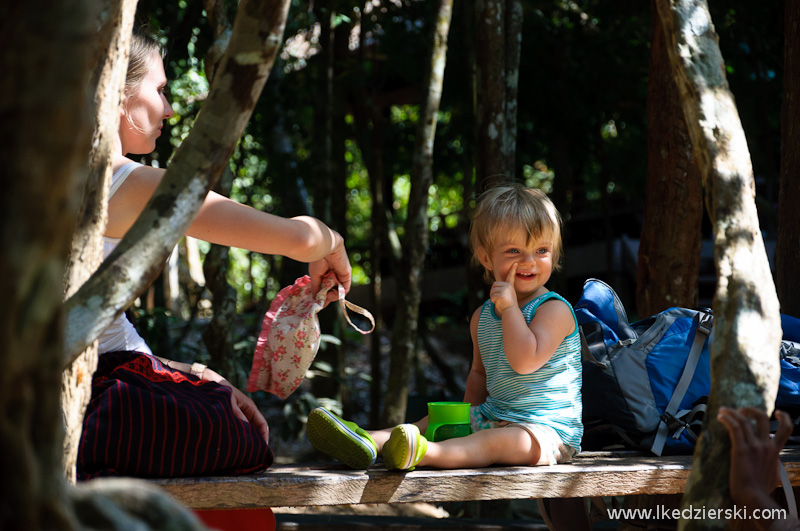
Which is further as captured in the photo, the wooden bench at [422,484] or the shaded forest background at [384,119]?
the shaded forest background at [384,119]

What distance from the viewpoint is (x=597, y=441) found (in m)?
3.06

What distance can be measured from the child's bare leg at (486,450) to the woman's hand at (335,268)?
23.2 inches

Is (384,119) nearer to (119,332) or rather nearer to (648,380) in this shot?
(648,380)

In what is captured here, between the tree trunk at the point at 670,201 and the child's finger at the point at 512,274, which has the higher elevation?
the tree trunk at the point at 670,201

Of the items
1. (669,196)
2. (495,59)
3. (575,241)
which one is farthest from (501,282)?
(575,241)

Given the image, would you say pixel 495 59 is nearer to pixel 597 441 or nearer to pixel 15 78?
pixel 597 441

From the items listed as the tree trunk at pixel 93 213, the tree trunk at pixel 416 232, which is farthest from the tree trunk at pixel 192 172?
the tree trunk at pixel 416 232

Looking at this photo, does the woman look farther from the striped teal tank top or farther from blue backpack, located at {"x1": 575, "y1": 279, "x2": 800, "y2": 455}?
blue backpack, located at {"x1": 575, "y1": 279, "x2": 800, "y2": 455}

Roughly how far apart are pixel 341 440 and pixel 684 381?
131 cm

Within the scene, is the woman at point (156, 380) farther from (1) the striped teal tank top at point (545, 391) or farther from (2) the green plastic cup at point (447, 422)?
(1) the striped teal tank top at point (545, 391)

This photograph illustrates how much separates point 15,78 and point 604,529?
4021mm

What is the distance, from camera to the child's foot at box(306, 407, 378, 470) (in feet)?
7.88

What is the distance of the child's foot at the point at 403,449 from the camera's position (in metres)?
2.30

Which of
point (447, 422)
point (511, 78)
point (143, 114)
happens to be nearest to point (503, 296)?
point (447, 422)
